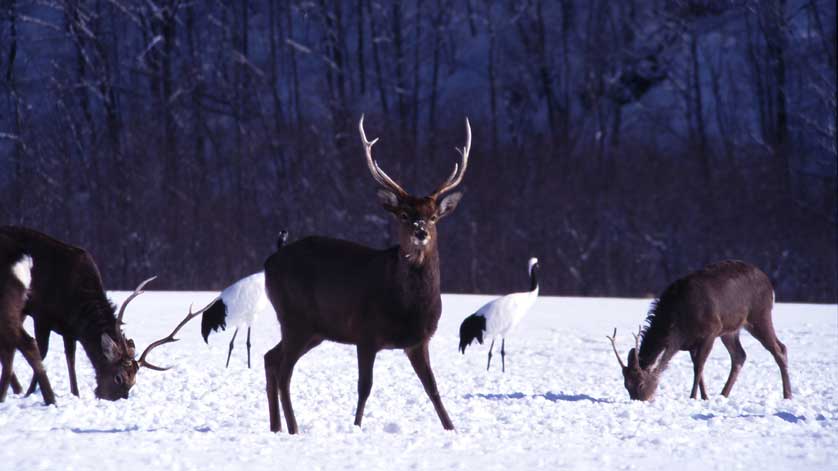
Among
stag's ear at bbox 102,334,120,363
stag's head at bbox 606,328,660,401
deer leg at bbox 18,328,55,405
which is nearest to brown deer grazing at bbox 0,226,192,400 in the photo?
stag's ear at bbox 102,334,120,363

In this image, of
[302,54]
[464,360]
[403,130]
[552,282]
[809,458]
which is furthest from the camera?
[302,54]

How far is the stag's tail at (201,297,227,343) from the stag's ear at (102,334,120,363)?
4.56 meters

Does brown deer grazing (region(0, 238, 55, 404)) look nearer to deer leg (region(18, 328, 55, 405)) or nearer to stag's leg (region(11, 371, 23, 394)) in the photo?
deer leg (region(18, 328, 55, 405))

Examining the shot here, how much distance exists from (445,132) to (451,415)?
2149 cm

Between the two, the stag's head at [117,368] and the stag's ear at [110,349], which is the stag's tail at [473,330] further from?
the stag's ear at [110,349]

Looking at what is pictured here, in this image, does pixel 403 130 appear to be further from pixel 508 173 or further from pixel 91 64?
pixel 91 64

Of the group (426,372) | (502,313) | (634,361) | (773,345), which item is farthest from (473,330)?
(426,372)

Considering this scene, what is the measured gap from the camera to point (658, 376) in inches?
464

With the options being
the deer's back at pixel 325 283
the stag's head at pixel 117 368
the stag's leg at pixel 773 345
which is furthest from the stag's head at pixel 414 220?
the stag's leg at pixel 773 345

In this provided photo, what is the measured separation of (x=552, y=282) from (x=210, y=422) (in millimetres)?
20290

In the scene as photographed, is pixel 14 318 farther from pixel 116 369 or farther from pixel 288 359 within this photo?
pixel 288 359

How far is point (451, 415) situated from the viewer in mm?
9703

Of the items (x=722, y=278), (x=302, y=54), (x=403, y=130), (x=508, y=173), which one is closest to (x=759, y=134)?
(x=508, y=173)

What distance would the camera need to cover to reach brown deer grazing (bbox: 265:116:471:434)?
8344mm
